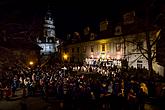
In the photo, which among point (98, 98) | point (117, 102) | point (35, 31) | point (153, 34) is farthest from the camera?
point (153, 34)

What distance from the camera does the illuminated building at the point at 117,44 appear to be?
37375mm

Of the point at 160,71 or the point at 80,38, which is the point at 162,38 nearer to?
the point at 160,71

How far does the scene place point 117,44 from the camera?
43.5m

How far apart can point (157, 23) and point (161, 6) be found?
239 centimetres

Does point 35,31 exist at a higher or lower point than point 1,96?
higher

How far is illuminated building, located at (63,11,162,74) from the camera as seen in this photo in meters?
37.4

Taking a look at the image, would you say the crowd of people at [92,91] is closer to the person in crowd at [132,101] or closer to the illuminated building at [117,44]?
the person in crowd at [132,101]

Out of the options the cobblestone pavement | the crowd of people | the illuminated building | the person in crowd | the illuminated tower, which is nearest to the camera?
the person in crowd

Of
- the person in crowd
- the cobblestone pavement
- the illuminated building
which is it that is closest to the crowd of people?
the person in crowd

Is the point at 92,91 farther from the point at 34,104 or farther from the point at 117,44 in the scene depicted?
the point at 117,44

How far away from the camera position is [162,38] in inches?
1199

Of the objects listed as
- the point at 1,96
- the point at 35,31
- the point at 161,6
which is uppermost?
the point at 161,6

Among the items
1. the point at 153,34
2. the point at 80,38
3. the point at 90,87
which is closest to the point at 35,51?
the point at 80,38

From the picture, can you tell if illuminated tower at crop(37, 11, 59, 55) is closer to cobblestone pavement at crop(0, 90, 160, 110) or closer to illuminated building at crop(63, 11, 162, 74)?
illuminated building at crop(63, 11, 162, 74)
